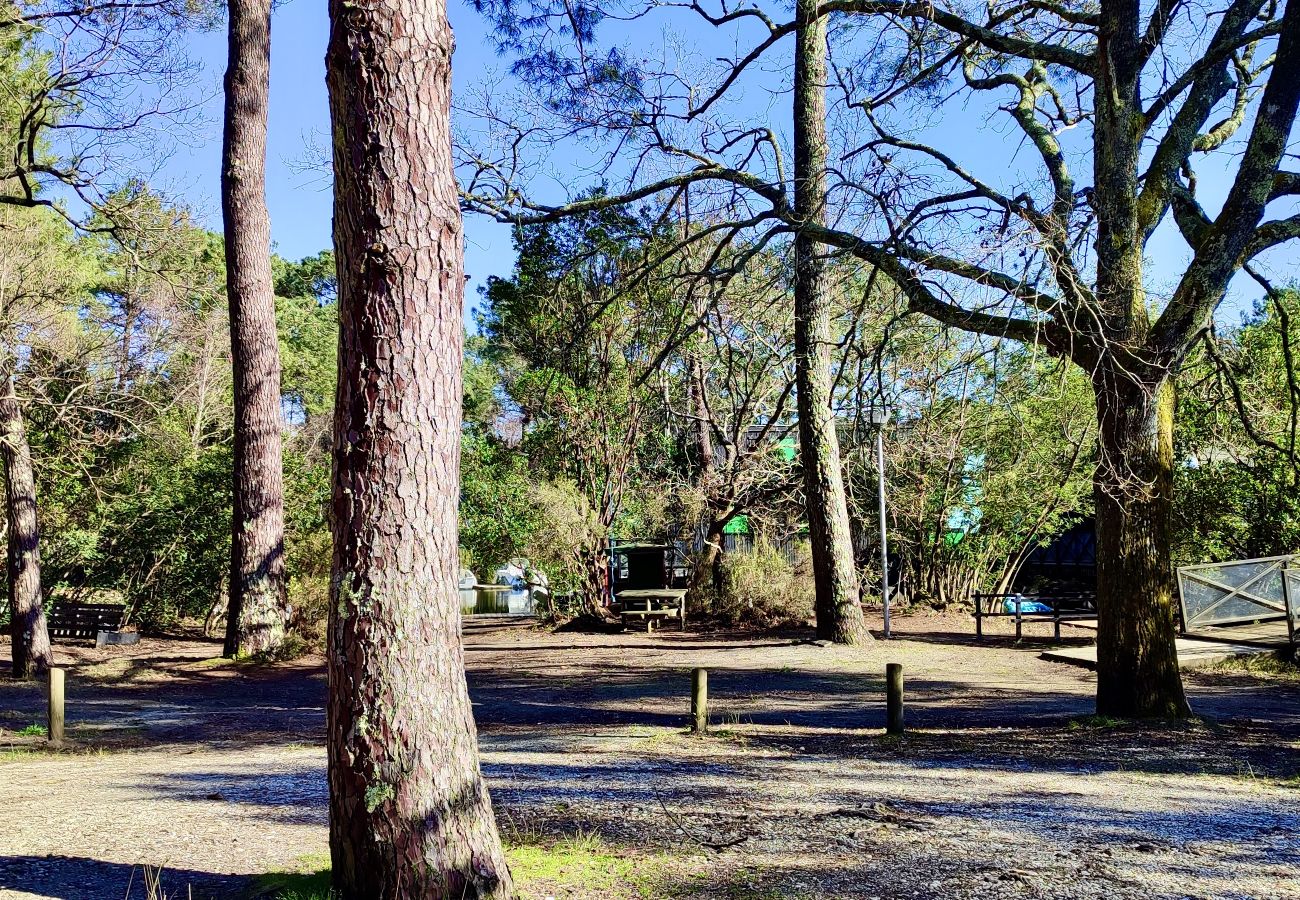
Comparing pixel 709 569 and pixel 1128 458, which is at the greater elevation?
pixel 1128 458

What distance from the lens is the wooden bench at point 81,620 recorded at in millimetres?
17281

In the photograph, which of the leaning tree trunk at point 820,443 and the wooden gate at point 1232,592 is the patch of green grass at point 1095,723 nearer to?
the wooden gate at point 1232,592

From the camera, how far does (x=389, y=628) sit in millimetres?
3830

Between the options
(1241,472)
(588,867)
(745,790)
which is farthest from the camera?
(1241,472)

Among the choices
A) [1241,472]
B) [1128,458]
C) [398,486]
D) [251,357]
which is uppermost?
[251,357]

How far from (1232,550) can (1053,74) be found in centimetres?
980

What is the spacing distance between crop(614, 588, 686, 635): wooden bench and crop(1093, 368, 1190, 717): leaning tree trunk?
12533mm

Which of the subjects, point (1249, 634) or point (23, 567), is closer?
point (23, 567)

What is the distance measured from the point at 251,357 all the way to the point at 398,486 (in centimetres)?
1255

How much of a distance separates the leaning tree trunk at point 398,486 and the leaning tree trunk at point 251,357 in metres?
11.8

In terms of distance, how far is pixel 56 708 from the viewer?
29.1 ft

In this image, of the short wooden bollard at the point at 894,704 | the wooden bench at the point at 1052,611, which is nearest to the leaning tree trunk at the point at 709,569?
the wooden bench at the point at 1052,611

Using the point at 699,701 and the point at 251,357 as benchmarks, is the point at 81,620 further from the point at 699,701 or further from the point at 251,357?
the point at 699,701

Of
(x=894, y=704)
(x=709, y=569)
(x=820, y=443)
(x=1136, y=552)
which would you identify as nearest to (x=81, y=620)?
(x=709, y=569)
